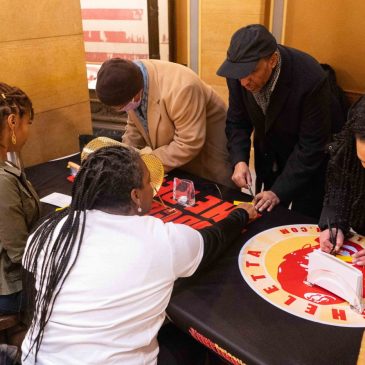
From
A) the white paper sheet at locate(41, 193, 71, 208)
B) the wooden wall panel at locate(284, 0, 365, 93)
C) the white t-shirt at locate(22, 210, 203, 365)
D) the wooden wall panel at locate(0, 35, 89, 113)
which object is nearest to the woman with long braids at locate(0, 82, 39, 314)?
the white paper sheet at locate(41, 193, 71, 208)

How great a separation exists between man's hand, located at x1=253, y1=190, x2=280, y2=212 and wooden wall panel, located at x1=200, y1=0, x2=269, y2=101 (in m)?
2.34

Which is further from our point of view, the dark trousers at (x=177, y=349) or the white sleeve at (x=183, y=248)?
the dark trousers at (x=177, y=349)

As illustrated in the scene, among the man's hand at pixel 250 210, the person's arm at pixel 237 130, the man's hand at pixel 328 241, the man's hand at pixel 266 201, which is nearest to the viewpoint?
the man's hand at pixel 328 241

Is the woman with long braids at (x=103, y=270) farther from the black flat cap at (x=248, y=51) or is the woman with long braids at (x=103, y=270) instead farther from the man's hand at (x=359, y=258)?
the black flat cap at (x=248, y=51)

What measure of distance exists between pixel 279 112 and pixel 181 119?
0.48 metres

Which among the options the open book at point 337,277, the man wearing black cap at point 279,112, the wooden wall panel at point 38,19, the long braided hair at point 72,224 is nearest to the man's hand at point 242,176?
the man wearing black cap at point 279,112

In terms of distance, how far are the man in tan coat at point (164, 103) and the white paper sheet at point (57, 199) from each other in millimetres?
497

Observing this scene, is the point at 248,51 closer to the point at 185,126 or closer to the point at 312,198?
the point at 185,126

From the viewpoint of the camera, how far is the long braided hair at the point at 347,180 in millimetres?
→ 1474

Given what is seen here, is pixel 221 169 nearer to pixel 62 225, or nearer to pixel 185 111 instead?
pixel 185 111

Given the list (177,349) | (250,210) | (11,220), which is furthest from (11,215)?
(250,210)

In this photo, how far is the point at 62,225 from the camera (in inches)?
47.8

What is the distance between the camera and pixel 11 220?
158 cm

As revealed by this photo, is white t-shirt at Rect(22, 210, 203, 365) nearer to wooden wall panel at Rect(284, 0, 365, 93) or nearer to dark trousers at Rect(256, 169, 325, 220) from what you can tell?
dark trousers at Rect(256, 169, 325, 220)
